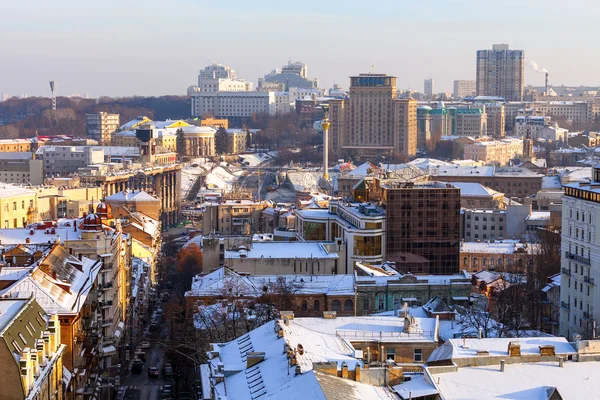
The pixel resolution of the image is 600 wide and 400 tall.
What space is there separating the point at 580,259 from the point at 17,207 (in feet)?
137

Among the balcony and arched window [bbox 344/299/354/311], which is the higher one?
the balcony

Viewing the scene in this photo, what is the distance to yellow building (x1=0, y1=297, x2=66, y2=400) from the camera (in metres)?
32.1

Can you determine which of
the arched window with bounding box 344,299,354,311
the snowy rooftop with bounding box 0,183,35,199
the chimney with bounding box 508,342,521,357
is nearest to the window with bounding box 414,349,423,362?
the chimney with bounding box 508,342,521,357

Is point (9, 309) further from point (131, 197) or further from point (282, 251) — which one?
point (131, 197)

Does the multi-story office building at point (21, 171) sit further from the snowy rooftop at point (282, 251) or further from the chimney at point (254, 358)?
the chimney at point (254, 358)

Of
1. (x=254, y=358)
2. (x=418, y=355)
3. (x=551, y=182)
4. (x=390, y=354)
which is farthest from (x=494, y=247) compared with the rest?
(x=254, y=358)

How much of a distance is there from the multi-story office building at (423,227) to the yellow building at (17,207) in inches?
1099

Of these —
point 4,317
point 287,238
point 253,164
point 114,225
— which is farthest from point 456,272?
point 253,164

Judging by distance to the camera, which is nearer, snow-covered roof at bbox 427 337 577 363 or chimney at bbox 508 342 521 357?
chimney at bbox 508 342 521 357

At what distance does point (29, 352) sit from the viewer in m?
33.1

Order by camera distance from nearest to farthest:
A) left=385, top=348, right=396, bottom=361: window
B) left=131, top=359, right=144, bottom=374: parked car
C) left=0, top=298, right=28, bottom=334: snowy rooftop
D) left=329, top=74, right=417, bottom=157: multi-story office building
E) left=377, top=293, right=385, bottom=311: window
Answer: left=0, top=298, right=28, bottom=334: snowy rooftop → left=385, top=348, right=396, bottom=361: window → left=377, top=293, right=385, bottom=311: window → left=131, top=359, right=144, bottom=374: parked car → left=329, top=74, right=417, bottom=157: multi-story office building

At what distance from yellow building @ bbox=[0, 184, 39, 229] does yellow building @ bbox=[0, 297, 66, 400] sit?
147 feet

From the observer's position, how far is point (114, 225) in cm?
6612

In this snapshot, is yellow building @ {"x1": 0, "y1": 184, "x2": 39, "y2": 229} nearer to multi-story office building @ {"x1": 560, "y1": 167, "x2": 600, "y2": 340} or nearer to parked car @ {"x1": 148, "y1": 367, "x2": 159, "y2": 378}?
parked car @ {"x1": 148, "y1": 367, "x2": 159, "y2": 378}
